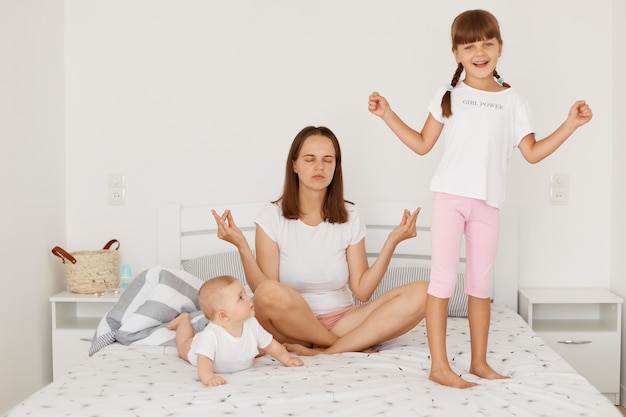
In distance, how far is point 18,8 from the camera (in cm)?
285

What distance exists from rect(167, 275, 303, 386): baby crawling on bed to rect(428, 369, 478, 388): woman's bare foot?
0.38m

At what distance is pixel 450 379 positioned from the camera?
193 centimetres

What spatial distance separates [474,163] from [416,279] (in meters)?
1.04

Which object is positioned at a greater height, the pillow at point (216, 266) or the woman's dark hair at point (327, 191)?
the woman's dark hair at point (327, 191)

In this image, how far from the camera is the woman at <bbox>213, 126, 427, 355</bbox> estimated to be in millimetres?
2348

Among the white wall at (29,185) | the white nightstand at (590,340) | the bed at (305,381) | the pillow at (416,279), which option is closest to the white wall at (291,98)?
the white wall at (29,185)

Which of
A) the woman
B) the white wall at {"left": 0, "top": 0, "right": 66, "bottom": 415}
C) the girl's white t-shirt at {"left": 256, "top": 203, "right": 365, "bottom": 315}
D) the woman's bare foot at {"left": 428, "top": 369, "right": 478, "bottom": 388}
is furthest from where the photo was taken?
the white wall at {"left": 0, "top": 0, "right": 66, "bottom": 415}

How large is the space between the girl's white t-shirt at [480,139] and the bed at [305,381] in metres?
0.49

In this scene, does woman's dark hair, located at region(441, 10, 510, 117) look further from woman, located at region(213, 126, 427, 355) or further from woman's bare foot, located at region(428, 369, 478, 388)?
woman's bare foot, located at region(428, 369, 478, 388)

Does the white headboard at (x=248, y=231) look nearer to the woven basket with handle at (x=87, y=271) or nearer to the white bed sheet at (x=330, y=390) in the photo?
the woven basket with handle at (x=87, y=271)

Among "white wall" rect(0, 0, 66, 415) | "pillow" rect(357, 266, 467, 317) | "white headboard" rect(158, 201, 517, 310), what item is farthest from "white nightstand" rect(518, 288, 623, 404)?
"white wall" rect(0, 0, 66, 415)

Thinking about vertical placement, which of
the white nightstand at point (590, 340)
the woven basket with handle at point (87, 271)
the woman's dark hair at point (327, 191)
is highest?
the woman's dark hair at point (327, 191)

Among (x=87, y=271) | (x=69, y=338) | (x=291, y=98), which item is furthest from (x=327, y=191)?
(x=69, y=338)

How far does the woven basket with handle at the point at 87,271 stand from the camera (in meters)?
3.06
